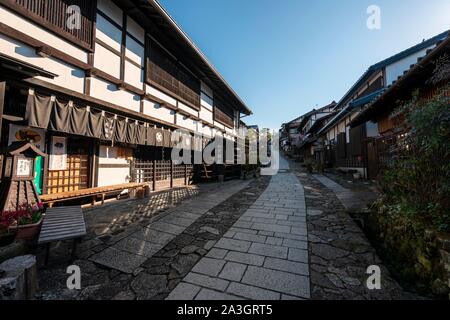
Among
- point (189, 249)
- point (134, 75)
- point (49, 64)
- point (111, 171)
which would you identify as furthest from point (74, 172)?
point (189, 249)

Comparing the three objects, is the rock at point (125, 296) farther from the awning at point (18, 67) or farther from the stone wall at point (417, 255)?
the awning at point (18, 67)

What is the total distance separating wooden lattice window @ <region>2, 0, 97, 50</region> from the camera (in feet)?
14.7

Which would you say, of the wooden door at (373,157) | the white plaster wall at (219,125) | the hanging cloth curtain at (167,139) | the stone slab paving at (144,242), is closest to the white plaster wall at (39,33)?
the hanging cloth curtain at (167,139)

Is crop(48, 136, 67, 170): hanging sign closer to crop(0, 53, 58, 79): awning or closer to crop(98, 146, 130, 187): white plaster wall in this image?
crop(98, 146, 130, 187): white plaster wall

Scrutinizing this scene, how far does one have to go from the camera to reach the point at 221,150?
14.8 meters

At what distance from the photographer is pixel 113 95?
6.71 metres

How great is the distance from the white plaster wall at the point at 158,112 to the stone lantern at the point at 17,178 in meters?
4.63

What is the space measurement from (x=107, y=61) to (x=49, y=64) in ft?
6.23

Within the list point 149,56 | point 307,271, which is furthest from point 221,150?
point 307,271

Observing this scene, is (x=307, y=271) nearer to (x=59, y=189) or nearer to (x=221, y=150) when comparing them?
(x=59, y=189)

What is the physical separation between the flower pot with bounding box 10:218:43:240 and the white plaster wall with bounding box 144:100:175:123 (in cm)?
592

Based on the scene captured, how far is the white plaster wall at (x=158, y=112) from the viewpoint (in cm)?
824

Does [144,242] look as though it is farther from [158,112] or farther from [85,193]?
[158,112]
